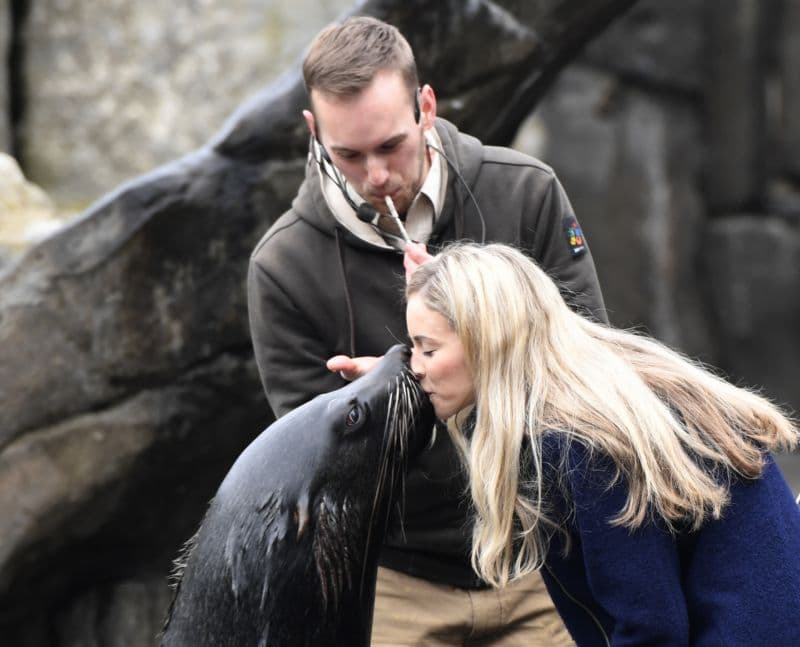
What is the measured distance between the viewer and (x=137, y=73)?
22.1 ft

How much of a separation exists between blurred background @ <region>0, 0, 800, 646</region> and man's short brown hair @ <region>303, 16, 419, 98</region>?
34.2 inches

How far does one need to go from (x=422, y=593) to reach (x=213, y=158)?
66.0 inches

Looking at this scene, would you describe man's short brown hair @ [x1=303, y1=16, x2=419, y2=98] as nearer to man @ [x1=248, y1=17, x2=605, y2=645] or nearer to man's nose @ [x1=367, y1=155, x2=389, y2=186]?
man @ [x1=248, y1=17, x2=605, y2=645]

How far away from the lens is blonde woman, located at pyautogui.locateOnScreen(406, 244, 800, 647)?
2.09m

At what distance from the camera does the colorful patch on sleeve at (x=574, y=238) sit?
115 inches

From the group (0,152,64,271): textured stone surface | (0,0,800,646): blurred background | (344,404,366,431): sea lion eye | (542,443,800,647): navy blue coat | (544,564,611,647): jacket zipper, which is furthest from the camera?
(0,152,64,271): textured stone surface

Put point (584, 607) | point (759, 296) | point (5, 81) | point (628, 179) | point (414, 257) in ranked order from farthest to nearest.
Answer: point (759, 296) → point (628, 179) → point (5, 81) → point (414, 257) → point (584, 607)

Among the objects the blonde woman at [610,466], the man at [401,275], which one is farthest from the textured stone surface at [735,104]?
the blonde woman at [610,466]

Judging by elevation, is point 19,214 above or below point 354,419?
below

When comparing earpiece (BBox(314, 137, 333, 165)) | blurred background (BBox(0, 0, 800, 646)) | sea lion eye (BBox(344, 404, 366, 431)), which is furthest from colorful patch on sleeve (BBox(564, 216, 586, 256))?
sea lion eye (BBox(344, 404, 366, 431))

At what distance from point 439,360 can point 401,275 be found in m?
0.52

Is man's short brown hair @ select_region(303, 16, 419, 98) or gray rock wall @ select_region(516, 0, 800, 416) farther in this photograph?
gray rock wall @ select_region(516, 0, 800, 416)

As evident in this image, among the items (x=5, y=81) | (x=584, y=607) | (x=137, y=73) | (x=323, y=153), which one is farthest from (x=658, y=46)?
(x=584, y=607)

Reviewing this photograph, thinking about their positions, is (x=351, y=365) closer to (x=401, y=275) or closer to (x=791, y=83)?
(x=401, y=275)
